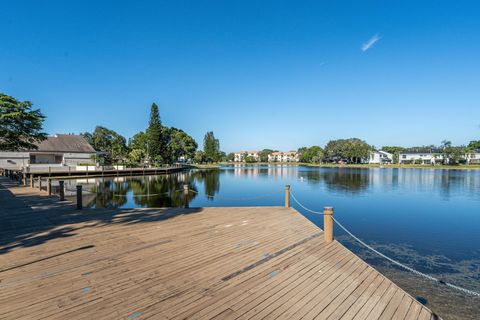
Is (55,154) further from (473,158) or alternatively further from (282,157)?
(282,157)

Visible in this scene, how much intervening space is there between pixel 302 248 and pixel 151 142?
2161 inches

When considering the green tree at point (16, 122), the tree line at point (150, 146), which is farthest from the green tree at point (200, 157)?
the green tree at point (16, 122)

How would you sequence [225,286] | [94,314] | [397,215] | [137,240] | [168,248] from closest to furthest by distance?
[94,314] < [225,286] < [168,248] < [137,240] < [397,215]

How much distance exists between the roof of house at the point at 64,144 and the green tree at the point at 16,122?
89.0 ft

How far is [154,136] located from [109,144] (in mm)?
25717

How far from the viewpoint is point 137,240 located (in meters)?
6.21

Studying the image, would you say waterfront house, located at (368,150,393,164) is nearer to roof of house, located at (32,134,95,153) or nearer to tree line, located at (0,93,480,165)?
tree line, located at (0,93,480,165)

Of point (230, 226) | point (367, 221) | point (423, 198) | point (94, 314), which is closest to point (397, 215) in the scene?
point (367, 221)

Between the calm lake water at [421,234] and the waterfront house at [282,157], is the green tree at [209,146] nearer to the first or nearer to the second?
the waterfront house at [282,157]

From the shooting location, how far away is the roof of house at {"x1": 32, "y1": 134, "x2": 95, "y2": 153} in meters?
42.9

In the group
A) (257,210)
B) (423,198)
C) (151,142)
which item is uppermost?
(151,142)

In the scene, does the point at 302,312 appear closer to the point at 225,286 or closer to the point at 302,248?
the point at 225,286

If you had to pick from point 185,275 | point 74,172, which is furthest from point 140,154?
point 185,275

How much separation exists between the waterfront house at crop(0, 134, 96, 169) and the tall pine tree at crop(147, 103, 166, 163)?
38.9 ft
